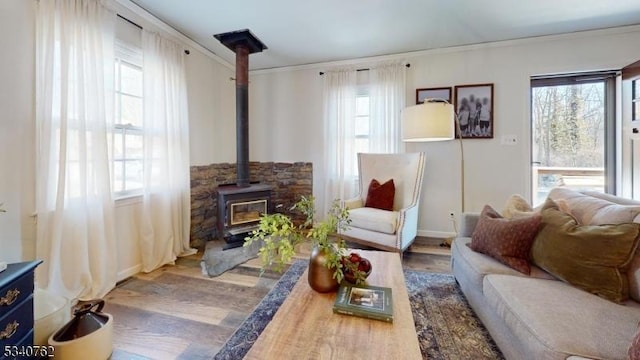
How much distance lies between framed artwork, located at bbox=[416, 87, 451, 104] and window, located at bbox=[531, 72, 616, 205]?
96 cm

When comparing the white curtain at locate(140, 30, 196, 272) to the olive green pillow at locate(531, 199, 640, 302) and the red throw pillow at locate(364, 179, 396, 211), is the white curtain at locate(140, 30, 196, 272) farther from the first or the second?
the olive green pillow at locate(531, 199, 640, 302)

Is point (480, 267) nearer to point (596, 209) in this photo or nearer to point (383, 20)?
point (596, 209)

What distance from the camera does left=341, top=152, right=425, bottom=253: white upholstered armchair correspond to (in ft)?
8.86

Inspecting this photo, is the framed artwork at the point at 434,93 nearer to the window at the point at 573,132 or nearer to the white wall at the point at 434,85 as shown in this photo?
the white wall at the point at 434,85

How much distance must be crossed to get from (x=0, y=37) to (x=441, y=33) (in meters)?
3.61

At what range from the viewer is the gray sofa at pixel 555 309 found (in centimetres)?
98

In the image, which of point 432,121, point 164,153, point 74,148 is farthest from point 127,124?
point 432,121

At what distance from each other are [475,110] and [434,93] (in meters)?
0.53

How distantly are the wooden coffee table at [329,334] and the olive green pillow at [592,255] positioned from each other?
2.81 ft

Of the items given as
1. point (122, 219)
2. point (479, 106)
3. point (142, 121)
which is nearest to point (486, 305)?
point (479, 106)

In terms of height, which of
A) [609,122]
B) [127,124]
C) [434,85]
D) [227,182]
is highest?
[434,85]

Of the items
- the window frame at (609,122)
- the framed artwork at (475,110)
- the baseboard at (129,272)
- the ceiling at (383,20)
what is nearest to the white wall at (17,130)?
the baseboard at (129,272)

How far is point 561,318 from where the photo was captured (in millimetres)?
1101

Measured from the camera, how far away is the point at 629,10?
8.38ft
